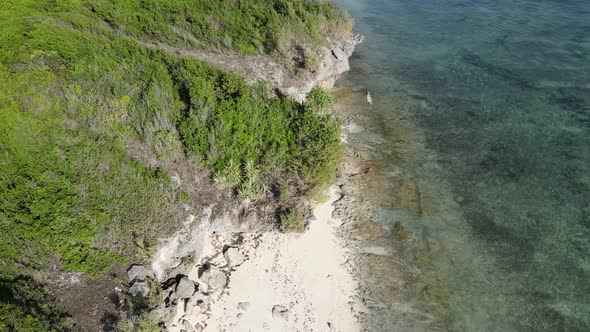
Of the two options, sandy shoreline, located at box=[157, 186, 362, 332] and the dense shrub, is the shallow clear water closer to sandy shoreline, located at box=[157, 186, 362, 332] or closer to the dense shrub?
sandy shoreline, located at box=[157, 186, 362, 332]

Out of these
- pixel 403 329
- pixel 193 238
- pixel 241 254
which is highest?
pixel 193 238

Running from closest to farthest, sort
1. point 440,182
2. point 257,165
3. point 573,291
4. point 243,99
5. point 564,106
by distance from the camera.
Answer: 1. point 573,291
2. point 257,165
3. point 243,99
4. point 440,182
5. point 564,106

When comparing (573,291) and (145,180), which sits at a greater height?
(145,180)

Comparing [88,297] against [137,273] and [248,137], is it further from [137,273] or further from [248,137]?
[248,137]

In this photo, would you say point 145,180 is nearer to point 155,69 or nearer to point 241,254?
point 241,254

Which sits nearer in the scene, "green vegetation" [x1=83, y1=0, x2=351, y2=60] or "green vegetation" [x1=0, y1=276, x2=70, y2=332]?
"green vegetation" [x1=0, y1=276, x2=70, y2=332]

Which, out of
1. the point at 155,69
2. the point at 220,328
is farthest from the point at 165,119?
the point at 220,328

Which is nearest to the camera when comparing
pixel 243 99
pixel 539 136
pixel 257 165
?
pixel 257 165

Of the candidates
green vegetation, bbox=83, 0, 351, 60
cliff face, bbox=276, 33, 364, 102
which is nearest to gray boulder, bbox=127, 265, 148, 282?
cliff face, bbox=276, 33, 364, 102
